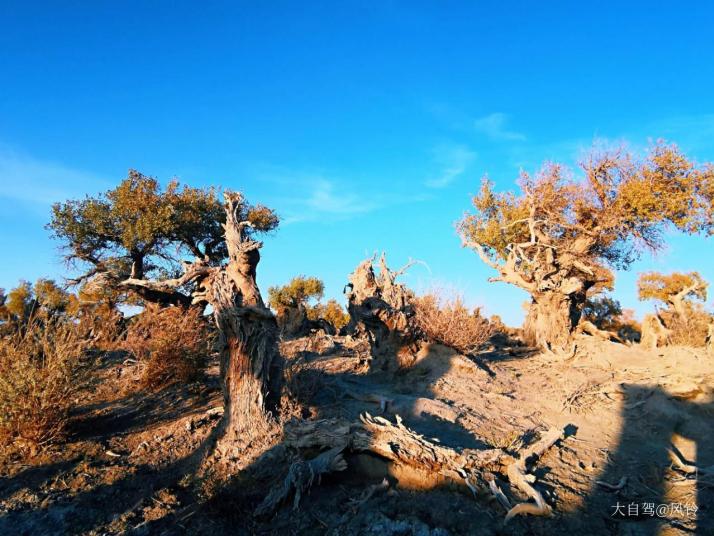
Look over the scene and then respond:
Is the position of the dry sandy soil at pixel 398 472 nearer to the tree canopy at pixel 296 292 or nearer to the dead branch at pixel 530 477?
the dead branch at pixel 530 477

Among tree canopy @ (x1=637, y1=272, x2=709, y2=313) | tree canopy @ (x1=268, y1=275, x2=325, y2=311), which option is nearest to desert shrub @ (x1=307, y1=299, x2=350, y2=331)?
tree canopy @ (x1=268, y1=275, x2=325, y2=311)

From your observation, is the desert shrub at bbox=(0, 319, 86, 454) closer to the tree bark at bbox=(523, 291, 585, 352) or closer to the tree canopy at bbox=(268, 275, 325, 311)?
the tree bark at bbox=(523, 291, 585, 352)

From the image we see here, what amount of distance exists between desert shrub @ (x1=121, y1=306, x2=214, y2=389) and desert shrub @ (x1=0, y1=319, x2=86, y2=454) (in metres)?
1.81

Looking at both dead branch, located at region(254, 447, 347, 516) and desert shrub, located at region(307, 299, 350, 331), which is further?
desert shrub, located at region(307, 299, 350, 331)

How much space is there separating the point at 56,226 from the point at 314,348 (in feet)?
39.5

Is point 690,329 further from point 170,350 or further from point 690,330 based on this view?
point 170,350

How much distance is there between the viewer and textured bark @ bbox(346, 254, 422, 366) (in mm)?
10711

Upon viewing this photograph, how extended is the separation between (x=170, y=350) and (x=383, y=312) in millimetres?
4681

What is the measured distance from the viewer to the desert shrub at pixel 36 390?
6.40 m

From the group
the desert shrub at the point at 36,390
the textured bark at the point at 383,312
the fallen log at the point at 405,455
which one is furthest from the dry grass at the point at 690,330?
the desert shrub at the point at 36,390

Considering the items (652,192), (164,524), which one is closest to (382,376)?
(164,524)

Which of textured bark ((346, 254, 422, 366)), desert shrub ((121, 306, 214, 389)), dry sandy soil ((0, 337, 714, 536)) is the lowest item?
dry sandy soil ((0, 337, 714, 536))

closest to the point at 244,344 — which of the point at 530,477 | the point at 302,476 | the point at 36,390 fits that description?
the point at 302,476

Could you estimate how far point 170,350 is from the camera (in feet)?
29.1
